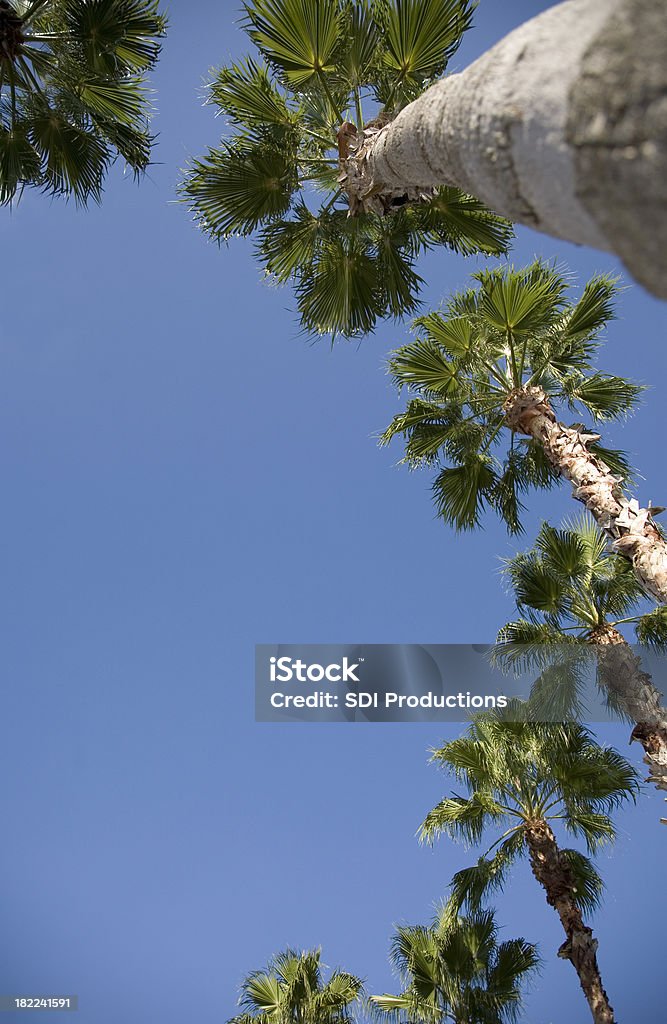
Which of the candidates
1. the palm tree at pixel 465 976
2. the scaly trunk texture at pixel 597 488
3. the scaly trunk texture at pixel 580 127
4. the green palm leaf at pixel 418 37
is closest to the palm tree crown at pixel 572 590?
the scaly trunk texture at pixel 597 488

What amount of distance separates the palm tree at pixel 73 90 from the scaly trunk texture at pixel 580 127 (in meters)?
6.71

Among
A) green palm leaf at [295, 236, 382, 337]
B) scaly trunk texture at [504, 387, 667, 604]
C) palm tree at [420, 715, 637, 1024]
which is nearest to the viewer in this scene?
scaly trunk texture at [504, 387, 667, 604]

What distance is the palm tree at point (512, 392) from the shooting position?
8.11 metres

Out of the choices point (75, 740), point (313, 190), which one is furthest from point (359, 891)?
point (313, 190)

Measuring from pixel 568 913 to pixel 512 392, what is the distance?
6.79m

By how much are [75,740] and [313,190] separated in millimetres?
23812

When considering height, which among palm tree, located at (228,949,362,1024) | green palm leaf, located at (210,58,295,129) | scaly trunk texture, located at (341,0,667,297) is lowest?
palm tree, located at (228,949,362,1024)

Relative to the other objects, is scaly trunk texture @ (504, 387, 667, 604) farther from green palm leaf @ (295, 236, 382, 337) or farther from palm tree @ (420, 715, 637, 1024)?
palm tree @ (420, 715, 637, 1024)

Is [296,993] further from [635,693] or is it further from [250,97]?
[250,97]

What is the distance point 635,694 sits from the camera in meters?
7.86

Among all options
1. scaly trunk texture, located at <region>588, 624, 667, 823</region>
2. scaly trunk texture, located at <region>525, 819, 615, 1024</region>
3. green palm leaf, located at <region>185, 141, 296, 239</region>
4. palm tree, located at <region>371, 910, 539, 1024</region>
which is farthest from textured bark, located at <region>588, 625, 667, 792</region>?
green palm leaf, located at <region>185, 141, 296, 239</region>

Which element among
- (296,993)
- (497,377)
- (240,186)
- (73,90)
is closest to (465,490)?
(497,377)

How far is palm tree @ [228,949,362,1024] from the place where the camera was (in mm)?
10719

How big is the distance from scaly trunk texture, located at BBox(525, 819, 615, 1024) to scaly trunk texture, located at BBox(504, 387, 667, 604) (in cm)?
524
